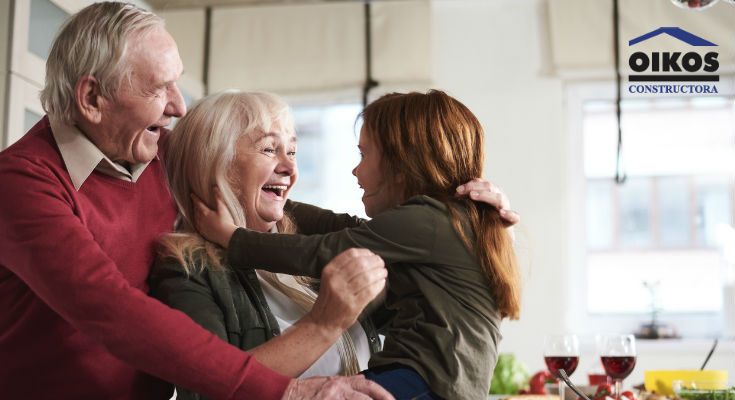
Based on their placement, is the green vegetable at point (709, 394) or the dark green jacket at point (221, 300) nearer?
the dark green jacket at point (221, 300)

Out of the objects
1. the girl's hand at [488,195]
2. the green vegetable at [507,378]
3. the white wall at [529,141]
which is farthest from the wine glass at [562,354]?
the white wall at [529,141]

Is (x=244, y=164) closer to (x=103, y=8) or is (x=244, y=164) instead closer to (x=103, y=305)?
(x=103, y=8)

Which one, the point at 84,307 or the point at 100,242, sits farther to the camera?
the point at 100,242

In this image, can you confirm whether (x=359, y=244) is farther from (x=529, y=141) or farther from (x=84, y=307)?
(x=529, y=141)

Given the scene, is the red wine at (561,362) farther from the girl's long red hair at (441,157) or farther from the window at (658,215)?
the window at (658,215)

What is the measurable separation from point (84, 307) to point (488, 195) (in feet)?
2.59

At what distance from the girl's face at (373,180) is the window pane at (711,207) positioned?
3.91 meters

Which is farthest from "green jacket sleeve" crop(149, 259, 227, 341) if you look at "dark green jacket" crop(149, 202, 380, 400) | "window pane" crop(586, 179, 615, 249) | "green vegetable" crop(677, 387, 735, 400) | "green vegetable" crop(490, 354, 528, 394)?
"window pane" crop(586, 179, 615, 249)

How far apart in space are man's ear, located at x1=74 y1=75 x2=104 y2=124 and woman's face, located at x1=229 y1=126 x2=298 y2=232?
0.34 meters

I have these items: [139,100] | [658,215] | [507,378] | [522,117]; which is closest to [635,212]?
[658,215]

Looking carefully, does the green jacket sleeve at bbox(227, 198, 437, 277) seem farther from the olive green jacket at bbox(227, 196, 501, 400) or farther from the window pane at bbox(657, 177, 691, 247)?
the window pane at bbox(657, 177, 691, 247)

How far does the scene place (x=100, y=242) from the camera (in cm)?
Answer: 142

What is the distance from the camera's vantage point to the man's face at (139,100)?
56.7 inches

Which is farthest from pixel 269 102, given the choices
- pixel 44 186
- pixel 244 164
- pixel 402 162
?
pixel 44 186
